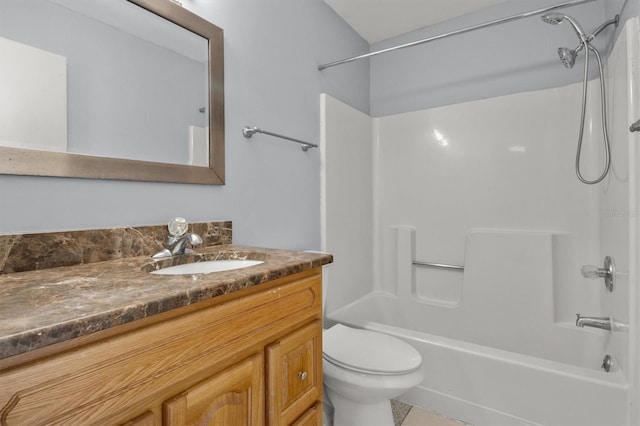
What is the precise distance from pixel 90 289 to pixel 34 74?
26.5 inches

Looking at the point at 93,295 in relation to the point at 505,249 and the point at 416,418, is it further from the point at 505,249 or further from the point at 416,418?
the point at 505,249

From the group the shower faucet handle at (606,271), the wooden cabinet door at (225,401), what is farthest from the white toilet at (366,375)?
the shower faucet handle at (606,271)

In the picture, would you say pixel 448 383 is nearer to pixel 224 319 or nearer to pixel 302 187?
pixel 302 187

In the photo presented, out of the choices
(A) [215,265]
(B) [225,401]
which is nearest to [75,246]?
(A) [215,265]

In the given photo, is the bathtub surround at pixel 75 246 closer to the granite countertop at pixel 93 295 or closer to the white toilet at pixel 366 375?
the granite countertop at pixel 93 295

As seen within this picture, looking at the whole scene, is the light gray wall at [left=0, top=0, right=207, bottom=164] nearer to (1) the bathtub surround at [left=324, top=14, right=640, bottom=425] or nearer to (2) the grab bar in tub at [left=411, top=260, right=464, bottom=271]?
(1) the bathtub surround at [left=324, top=14, right=640, bottom=425]

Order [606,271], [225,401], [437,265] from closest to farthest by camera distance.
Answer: [225,401] < [606,271] < [437,265]

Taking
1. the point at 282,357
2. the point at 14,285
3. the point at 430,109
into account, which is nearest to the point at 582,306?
the point at 430,109

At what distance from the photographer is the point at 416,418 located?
1675 mm

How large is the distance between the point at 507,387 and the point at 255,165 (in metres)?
1.63

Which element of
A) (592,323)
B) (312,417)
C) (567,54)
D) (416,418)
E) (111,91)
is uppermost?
(567,54)

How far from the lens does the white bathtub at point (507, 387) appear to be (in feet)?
4.36

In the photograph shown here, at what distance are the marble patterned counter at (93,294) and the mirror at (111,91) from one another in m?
0.32

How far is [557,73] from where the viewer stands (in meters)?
1.99
